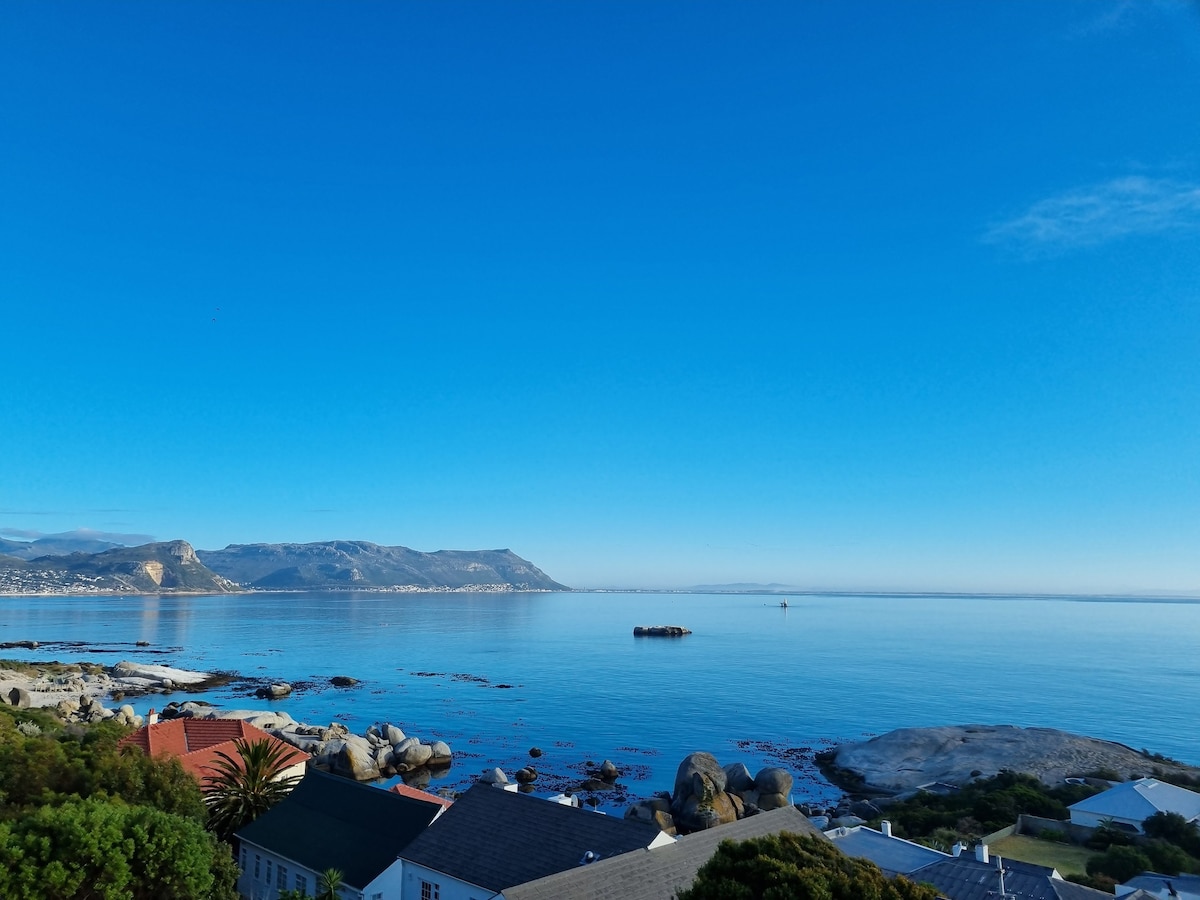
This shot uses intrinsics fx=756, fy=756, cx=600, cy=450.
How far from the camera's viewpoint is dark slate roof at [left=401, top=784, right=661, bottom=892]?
68.9 feet

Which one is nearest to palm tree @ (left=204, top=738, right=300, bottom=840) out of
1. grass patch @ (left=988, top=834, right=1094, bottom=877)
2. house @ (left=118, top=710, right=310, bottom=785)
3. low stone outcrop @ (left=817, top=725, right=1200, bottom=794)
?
house @ (left=118, top=710, right=310, bottom=785)

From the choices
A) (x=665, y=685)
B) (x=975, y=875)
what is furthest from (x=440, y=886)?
(x=665, y=685)

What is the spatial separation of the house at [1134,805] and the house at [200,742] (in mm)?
40312

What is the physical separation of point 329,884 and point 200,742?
812 inches

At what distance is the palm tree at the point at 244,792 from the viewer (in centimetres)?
2944

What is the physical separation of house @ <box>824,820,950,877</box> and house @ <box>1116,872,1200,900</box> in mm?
5440

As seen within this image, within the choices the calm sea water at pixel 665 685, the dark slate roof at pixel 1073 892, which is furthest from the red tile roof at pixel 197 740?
the dark slate roof at pixel 1073 892

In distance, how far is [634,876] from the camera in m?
19.7

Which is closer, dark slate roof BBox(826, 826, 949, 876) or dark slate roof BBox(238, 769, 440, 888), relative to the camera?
dark slate roof BBox(238, 769, 440, 888)

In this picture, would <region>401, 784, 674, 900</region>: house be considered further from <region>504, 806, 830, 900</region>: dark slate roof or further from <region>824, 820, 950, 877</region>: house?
<region>824, 820, 950, 877</region>: house

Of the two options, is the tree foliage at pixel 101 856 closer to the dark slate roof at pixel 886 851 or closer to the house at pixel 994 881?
the dark slate roof at pixel 886 851

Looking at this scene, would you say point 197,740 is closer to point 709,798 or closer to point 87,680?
point 709,798

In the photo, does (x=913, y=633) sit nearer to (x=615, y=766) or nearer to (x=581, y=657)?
(x=581, y=657)

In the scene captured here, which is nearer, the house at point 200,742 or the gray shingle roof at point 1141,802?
the house at point 200,742
